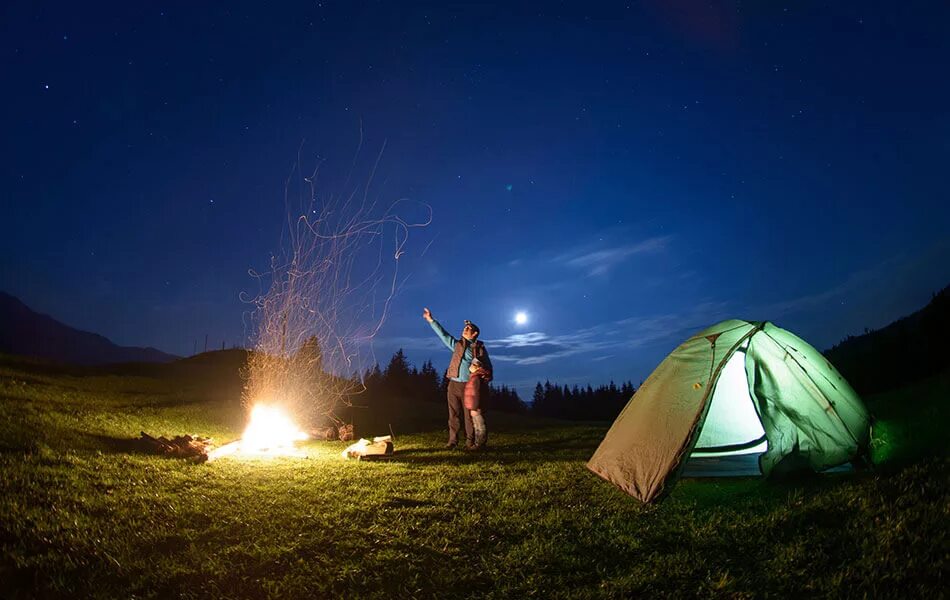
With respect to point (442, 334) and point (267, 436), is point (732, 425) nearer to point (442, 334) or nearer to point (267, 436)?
point (442, 334)

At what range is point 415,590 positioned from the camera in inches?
192

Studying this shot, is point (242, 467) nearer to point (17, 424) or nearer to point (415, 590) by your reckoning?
point (17, 424)

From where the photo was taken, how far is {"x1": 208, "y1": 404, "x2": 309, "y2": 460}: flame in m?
12.1

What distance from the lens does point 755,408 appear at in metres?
8.06

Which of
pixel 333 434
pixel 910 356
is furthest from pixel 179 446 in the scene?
pixel 910 356

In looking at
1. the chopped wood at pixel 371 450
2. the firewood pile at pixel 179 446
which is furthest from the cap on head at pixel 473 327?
the firewood pile at pixel 179 446

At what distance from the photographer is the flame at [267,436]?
12.1m

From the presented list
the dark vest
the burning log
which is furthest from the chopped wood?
the burning log

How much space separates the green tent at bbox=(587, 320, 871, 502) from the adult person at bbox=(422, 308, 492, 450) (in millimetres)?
4269

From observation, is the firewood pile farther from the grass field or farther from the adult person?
the adult person

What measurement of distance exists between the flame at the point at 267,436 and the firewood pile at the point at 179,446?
8.2 inches

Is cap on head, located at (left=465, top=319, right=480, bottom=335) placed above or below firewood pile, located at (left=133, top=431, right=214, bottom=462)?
above

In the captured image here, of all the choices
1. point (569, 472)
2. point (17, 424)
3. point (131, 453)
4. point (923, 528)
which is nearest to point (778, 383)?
point (923, 528)

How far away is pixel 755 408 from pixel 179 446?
11.0 meters
